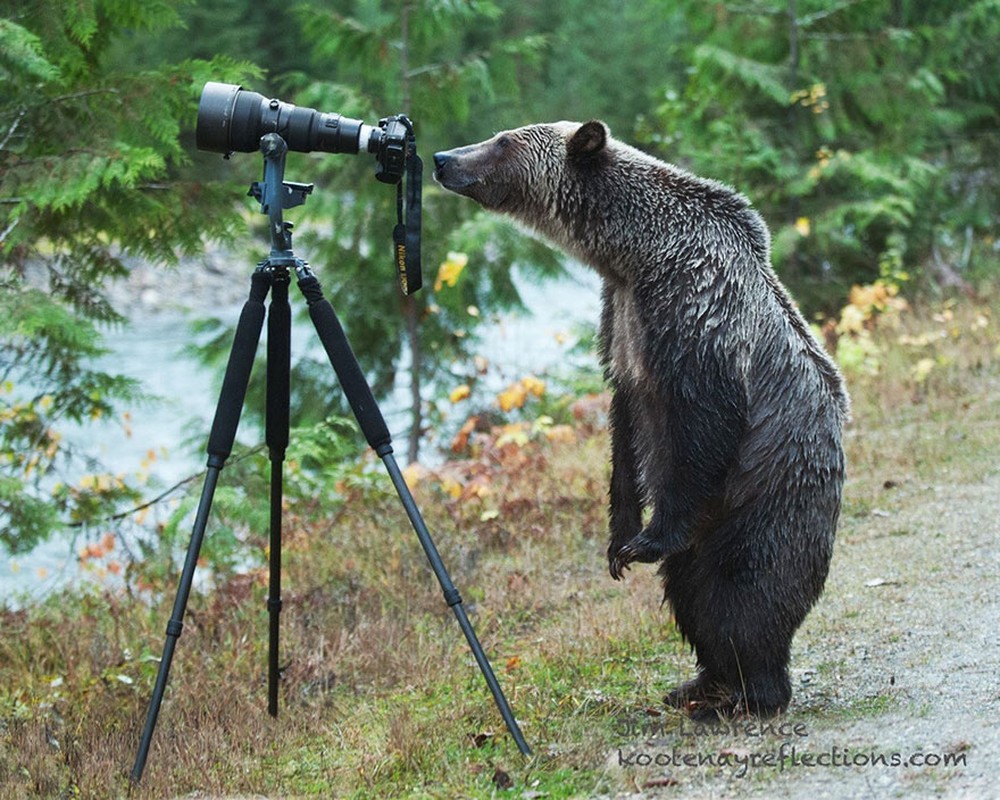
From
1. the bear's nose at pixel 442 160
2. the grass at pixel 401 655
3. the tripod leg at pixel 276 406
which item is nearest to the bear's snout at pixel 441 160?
the bear's nose at pixel 442 160

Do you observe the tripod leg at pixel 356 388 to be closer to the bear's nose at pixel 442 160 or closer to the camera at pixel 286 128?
the camera at pixel 286 128

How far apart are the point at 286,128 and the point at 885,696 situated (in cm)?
289

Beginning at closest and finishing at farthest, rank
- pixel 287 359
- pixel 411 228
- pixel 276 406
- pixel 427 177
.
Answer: pixel 411 228 < pixel 287 359 < pixel 276 406 < pixel 427 177

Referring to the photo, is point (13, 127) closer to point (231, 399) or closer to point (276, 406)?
point (276, 406)

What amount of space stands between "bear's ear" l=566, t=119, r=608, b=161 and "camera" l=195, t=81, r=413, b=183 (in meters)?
0.73

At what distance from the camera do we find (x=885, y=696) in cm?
427

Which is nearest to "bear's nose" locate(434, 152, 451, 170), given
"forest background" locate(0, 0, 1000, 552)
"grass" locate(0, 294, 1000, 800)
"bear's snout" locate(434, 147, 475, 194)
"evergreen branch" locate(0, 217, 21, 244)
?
"bear's snout" locate(434, 147, 475, 194)

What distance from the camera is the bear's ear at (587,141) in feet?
14.5

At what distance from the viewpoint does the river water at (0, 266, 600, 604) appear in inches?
401

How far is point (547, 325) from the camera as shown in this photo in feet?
55.4

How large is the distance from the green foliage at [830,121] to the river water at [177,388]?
2034 millimetres

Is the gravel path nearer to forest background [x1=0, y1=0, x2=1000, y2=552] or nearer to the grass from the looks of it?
the grass

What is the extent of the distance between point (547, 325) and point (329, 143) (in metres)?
12.9

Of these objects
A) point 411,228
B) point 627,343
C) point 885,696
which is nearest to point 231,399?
point 411,228
